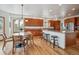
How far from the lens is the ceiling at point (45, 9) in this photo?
3.03 meters

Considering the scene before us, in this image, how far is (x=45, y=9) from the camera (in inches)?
123

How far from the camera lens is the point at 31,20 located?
3.13 metres

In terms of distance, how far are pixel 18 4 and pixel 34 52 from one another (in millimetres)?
1336

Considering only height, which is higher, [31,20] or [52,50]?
[31,20]

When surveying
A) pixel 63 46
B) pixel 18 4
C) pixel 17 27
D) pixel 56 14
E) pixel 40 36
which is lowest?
pixel 63 46

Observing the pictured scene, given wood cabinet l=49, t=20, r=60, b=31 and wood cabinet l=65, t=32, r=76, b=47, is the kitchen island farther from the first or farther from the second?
wood cabinet l=49, t=20, r=60, b=31

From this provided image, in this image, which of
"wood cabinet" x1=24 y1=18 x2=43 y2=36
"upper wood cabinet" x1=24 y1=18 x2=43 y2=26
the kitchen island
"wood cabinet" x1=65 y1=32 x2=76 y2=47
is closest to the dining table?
"wood cabinet" x1=24 y1=18 x2=43 y2=36

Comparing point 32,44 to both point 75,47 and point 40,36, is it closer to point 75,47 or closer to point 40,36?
point 40,36

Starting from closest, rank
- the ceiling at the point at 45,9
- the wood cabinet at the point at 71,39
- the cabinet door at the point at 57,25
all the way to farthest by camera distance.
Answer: the ceiling at the point at 45,9, the cabinet door at the point at 57,25, the wood cabinet at the point at 71,39

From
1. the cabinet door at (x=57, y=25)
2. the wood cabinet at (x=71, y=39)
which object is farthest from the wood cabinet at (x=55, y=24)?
the wood cabinet at (x=71, y=39)

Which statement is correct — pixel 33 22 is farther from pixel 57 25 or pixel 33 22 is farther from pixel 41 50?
pixel 41 50

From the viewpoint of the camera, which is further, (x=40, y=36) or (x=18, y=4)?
(x=40, y=36)

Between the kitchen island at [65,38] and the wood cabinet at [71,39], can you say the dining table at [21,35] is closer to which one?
the kitchen island at [65,38]
